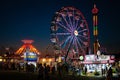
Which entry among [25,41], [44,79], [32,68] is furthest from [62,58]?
[44,79]

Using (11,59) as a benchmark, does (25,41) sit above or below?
above

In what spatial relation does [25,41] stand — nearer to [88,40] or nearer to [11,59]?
[11,59]

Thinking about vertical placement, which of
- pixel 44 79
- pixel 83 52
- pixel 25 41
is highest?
pixel 25 41

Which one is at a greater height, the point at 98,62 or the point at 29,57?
the point at 29,57

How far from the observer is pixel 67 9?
7225 cm

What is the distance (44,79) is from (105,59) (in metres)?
34.0

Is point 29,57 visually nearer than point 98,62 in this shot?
No

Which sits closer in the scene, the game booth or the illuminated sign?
the game booth

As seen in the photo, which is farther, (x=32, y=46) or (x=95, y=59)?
(x=32, y=46)

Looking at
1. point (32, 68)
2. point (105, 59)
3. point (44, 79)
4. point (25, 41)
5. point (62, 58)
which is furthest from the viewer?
point (25, 41)

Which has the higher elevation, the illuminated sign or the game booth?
the illuminated sign

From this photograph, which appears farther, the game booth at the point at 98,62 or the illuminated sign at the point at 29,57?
the illuminated sign at the point at 29,57

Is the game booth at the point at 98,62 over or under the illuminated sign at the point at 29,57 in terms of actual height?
under

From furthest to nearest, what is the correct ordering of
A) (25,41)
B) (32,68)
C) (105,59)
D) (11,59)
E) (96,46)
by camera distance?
(25,41), (11,59), (96,46), (105,59), (32,68)
